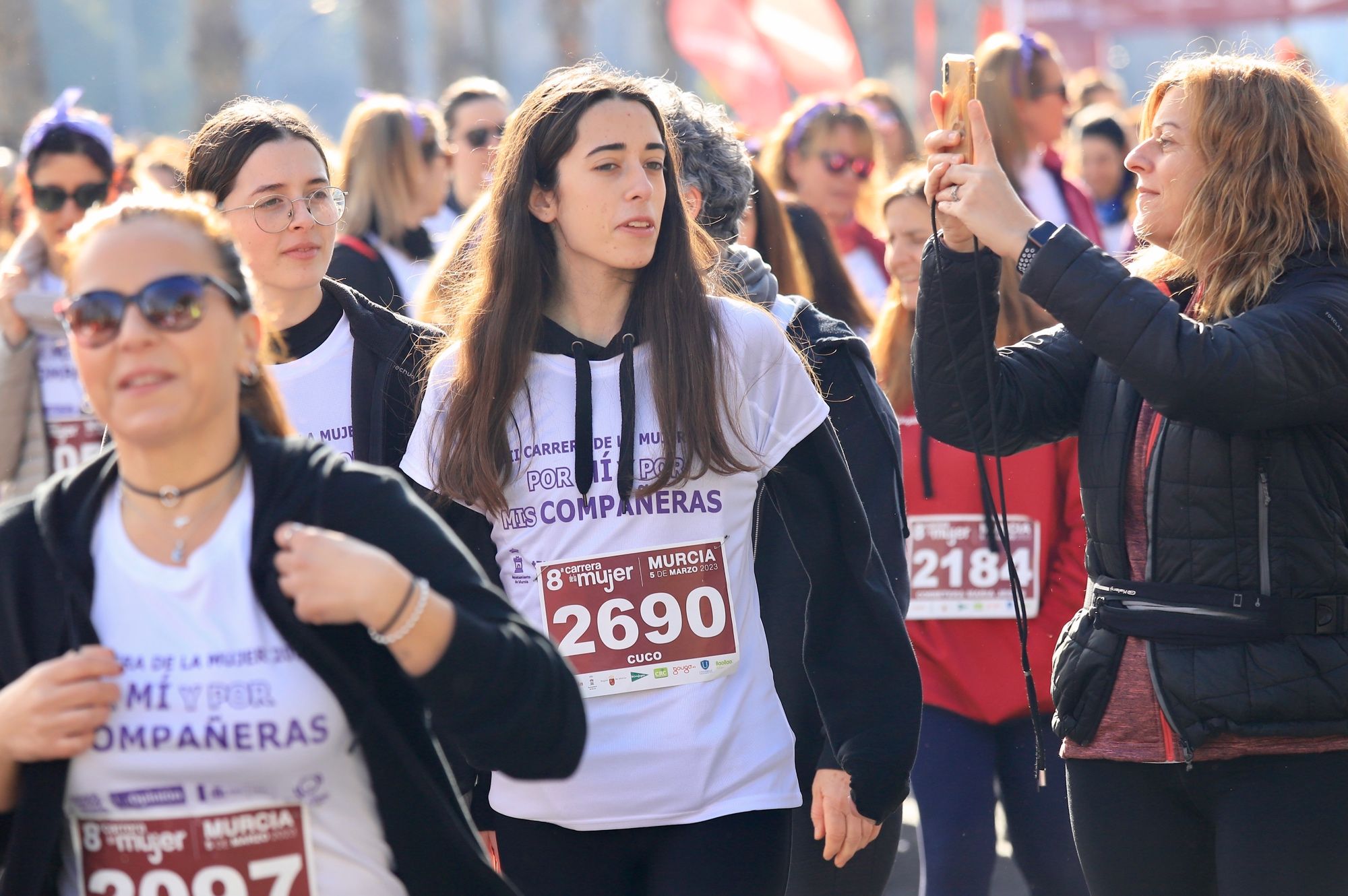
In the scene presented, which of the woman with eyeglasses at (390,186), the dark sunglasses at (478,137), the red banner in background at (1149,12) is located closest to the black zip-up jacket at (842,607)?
the woman with eyeglasses at (390,186)

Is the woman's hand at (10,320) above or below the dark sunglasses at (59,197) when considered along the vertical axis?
below

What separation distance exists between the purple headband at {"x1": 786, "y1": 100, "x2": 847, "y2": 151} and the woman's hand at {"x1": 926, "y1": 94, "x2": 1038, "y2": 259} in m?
4.00

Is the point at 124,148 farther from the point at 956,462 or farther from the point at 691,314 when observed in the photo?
the point at 691,314

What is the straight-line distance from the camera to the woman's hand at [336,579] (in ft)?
7.16

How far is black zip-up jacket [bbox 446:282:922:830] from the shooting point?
135 inches

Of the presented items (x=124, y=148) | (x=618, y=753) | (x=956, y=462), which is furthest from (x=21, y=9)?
(x=618, y=753)

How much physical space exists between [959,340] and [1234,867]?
1.19 m

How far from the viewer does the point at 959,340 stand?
3.70 m

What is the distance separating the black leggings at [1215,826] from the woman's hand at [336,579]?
1.85m

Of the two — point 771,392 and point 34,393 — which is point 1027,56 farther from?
point 771,392

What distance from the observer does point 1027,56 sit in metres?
7.93

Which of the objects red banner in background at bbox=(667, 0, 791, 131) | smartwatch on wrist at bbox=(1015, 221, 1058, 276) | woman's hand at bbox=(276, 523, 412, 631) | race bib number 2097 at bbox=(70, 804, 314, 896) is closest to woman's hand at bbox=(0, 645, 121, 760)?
race bib number 2097 at bbox=(70, 804, 314, 896)

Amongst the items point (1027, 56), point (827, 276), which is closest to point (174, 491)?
point (827, 276)

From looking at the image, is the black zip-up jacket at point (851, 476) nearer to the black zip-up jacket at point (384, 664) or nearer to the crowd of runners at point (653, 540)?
the crowd of runners at point (653, 540)
